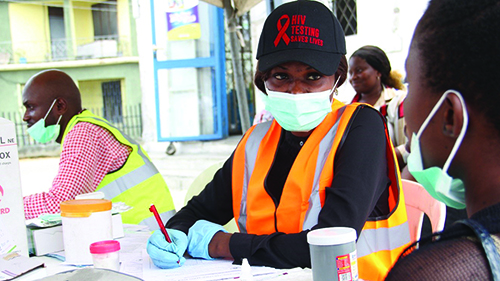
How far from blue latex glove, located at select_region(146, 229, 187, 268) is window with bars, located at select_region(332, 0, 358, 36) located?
17.5 ft

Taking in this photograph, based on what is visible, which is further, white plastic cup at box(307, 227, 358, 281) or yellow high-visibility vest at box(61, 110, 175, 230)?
yellow high-visibility vest at box(61, 110, 175, 230)

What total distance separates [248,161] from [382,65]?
252 cm

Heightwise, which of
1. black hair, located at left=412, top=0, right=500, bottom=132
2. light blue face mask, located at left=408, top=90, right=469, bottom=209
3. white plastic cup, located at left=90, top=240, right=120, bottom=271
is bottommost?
white plastic cup, located at left=90, top=240, right=120, bottom=271

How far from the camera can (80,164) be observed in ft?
7.51

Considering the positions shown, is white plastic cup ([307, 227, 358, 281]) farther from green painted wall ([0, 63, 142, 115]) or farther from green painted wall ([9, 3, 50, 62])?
green painted wall ([9, 3, 50, 62])

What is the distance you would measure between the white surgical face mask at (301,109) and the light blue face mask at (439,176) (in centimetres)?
79

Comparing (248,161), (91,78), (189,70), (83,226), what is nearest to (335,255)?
(83,226)

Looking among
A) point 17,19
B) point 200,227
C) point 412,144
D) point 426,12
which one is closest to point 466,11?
point 426,12

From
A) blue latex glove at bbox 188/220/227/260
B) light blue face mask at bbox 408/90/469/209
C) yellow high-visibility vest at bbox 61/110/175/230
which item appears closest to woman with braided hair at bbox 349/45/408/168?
yellow high-visibility vest at bbox 61/110/175/230

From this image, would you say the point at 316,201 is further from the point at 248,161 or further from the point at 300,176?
the point at 248,161

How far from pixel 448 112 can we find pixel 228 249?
0.84m

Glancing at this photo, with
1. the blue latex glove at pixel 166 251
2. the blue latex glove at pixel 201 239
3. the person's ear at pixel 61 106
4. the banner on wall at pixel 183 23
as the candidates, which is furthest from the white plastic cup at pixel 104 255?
the banner on wall at pixel 183 23

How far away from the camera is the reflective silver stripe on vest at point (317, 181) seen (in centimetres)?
158

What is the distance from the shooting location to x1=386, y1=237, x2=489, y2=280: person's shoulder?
716mm
